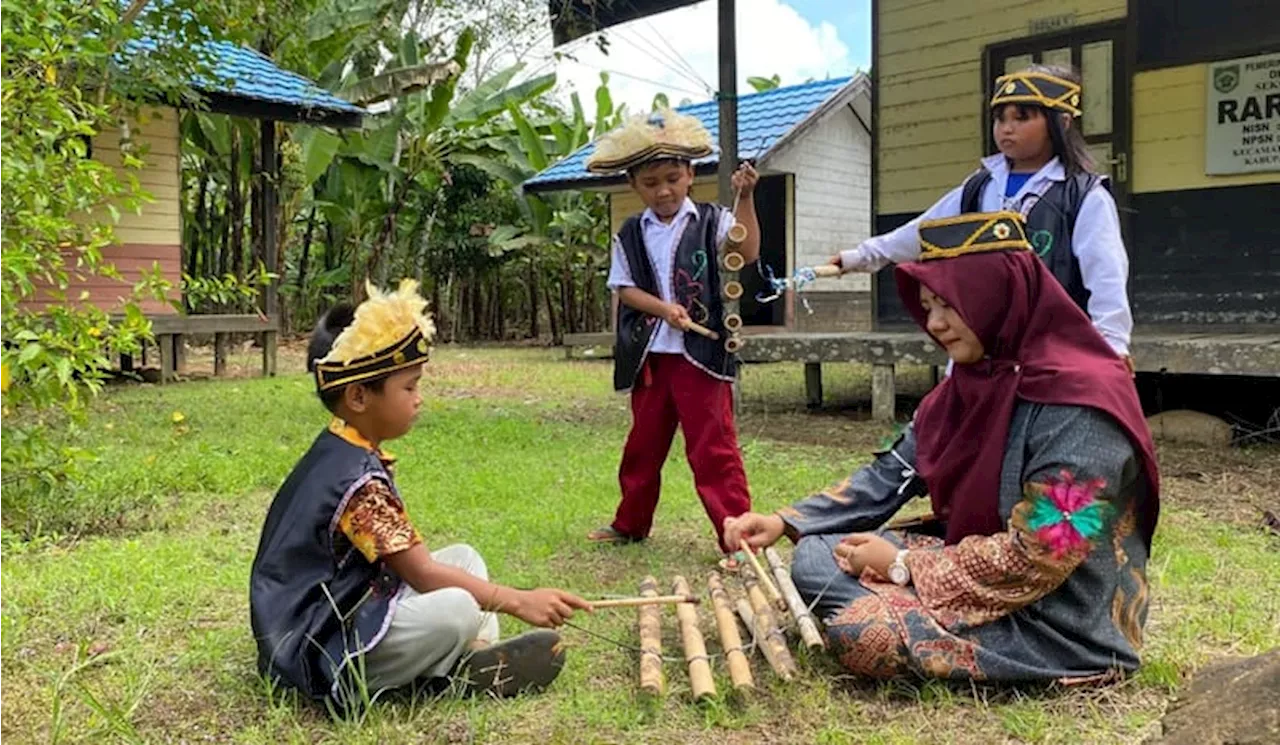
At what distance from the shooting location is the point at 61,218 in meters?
4.54

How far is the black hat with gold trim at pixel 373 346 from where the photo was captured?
263cm

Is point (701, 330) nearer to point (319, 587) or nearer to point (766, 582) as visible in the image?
point (766, 582)

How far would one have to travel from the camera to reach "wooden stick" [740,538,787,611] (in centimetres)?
298

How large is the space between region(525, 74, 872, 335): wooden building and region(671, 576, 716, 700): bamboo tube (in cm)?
1099

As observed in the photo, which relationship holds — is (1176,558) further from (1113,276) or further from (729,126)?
(729,126)

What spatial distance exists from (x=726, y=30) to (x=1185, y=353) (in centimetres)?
360

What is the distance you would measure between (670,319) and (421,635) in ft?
6.19

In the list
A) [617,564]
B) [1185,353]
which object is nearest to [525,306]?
[1185,353]

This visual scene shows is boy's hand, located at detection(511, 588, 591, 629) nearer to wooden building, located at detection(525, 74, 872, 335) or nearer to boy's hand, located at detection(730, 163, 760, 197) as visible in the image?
boy's hand, located at detection(730, 163, 760, 197)

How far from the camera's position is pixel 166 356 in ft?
36.8

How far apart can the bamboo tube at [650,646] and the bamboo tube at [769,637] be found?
0.89ft

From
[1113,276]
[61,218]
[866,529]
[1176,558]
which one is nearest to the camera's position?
[866,529]

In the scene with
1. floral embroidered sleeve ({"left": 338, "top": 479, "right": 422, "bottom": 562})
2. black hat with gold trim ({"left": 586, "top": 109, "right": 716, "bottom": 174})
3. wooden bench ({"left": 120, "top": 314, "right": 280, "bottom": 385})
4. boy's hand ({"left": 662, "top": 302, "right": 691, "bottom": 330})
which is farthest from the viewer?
wooden bench ({"left": 120, "top": 314, "right": 280, "bottom": 385})

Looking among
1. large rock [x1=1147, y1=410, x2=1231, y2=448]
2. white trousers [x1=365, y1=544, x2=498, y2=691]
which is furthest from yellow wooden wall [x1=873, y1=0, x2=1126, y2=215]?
white trousers [x1=365, y1=544, x2=498, y2=691]
